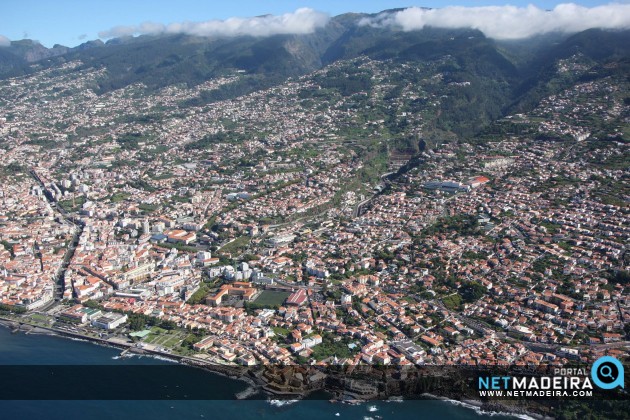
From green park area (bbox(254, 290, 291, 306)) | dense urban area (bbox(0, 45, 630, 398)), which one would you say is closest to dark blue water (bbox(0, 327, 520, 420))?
dense urban area (bbox(0, 45, 630, 398))

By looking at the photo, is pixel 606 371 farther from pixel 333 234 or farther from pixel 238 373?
pixel 333 234

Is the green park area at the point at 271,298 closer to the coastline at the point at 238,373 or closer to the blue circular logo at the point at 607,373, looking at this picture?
the coastline at the point at 238,373

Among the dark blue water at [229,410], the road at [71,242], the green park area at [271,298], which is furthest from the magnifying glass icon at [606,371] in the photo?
the road at [71,242]

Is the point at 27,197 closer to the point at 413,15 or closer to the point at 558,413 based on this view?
the point at 558,413

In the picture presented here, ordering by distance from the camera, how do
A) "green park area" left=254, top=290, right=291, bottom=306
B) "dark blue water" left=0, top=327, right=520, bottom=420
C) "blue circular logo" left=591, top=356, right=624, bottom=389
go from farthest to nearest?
"green park area" left=254, top=290, right=291, bottom=306 < "blue circular logo" left=591, top=356, right=624, bottom=389 < "dark blue water" left=0, top=327, right=520, bottom=420

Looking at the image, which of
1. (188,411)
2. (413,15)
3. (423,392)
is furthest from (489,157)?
(413,15)

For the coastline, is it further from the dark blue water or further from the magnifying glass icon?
the magnifying glass icon

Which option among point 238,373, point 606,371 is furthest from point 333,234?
point 606,371

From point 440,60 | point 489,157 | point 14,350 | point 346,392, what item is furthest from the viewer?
point 440,60
